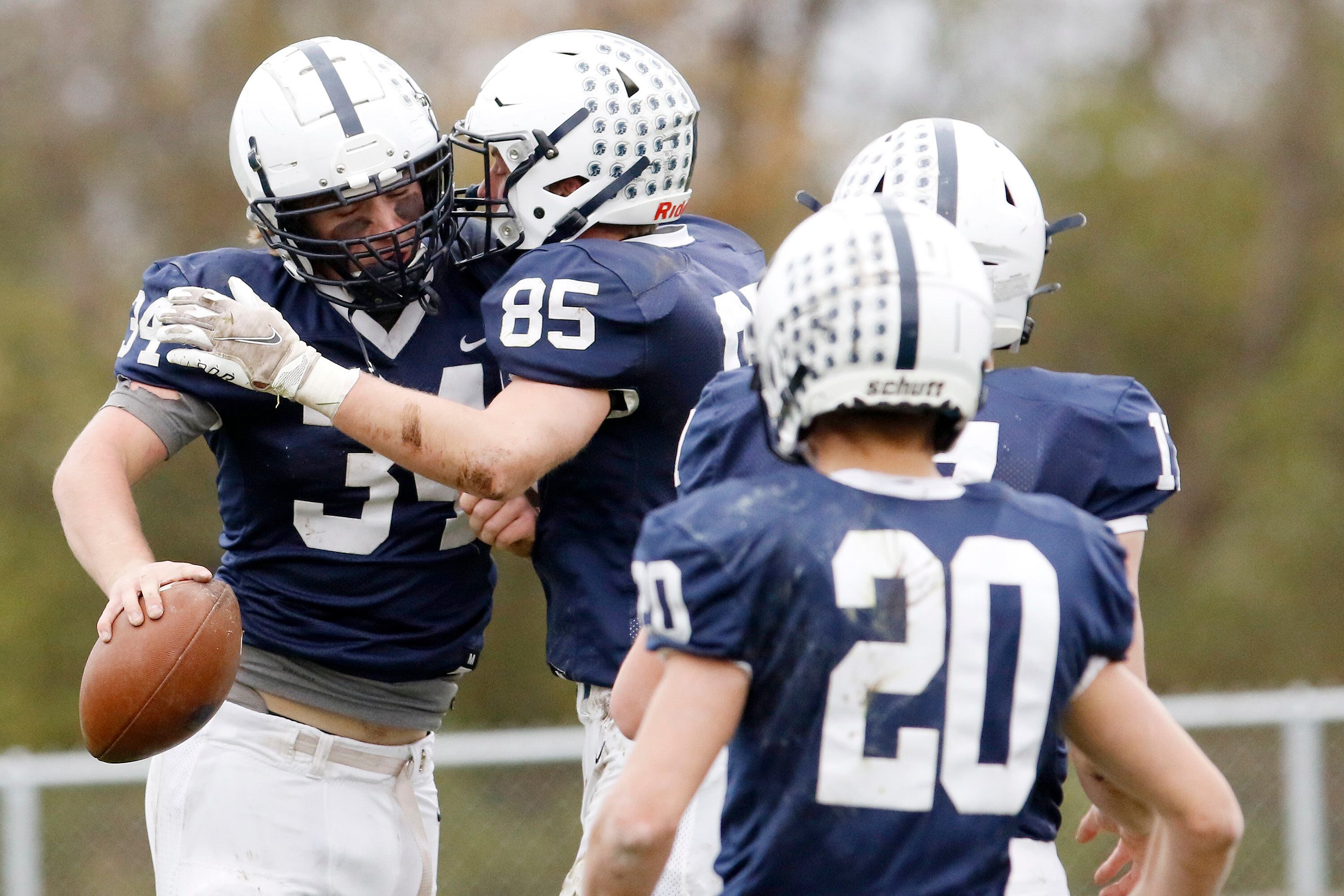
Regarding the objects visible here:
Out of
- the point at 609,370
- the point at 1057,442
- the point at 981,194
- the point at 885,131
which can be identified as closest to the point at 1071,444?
the point at 1057,442

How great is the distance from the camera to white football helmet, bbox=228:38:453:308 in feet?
10.1

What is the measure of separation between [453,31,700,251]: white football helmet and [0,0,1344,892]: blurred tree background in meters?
6.31

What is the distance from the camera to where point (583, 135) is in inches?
121

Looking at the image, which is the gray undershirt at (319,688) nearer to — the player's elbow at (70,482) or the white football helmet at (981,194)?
the player's elbow at (70,482)

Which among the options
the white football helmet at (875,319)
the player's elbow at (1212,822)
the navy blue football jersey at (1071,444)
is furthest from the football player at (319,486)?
the player's elbow at (1212,822)

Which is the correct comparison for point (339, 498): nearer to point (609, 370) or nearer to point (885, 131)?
point (609, 370)

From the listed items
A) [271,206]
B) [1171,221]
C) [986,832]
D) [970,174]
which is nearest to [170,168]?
[1171,221]

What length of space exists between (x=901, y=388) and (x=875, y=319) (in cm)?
9

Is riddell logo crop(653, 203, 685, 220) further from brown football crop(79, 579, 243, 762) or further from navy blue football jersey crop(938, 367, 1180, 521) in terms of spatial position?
brown football crop(79, 579, 243, 762)

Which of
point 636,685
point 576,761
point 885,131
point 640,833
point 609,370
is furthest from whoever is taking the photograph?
point 885,131

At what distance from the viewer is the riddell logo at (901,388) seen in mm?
1907

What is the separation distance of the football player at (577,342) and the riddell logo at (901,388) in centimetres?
94

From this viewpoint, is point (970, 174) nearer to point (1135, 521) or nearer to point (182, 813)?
point (1135, 521)

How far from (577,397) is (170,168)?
9.12 metres
